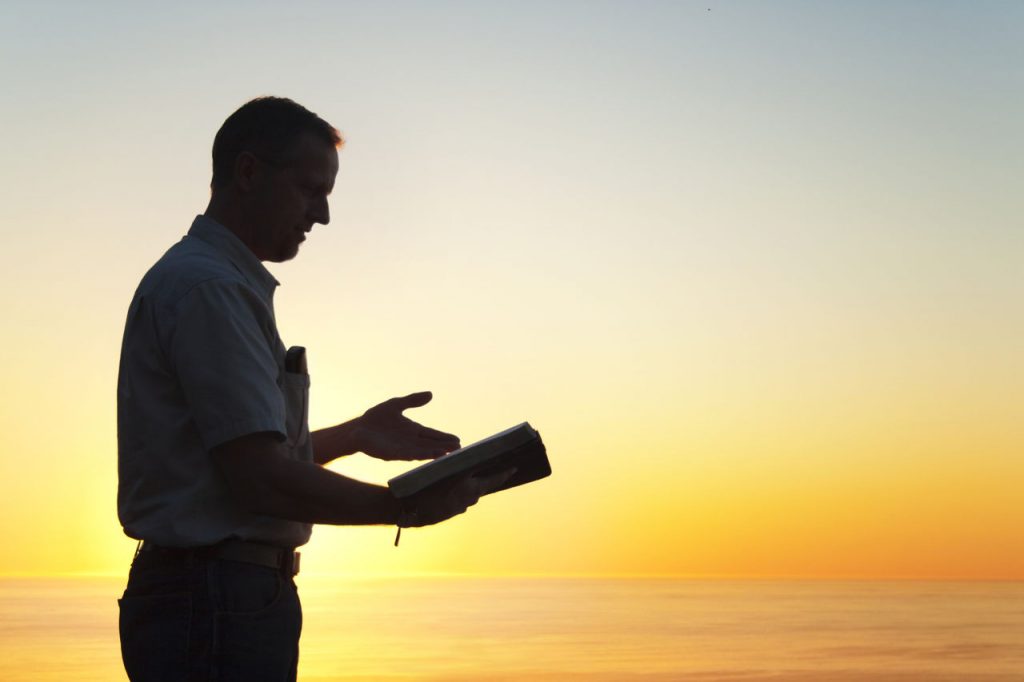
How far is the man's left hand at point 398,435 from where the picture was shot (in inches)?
109

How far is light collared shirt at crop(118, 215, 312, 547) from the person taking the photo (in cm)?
212

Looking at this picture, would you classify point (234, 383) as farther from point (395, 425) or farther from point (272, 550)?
point (395, 425)

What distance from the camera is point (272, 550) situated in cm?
227

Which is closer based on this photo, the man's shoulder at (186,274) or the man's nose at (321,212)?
the man's shoulder at (186,274)

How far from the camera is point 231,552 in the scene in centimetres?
220

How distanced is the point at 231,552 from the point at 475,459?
458 mm

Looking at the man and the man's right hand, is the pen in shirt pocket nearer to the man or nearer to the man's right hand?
the man

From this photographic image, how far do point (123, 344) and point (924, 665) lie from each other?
18408 millimetres

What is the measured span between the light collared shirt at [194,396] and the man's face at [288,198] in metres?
0.15

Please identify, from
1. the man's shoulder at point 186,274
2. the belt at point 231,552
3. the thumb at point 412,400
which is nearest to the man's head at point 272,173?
the man's shoulder at point 186,274

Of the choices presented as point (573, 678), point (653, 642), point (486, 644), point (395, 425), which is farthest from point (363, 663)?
point (395, 425)

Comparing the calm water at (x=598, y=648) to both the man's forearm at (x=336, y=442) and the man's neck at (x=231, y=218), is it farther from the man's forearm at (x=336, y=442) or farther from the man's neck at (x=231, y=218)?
the man's neck at (x=231, y=218)

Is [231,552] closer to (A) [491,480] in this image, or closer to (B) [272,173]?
(A) [491,480]

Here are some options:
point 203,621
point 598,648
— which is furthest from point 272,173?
point 598,648
